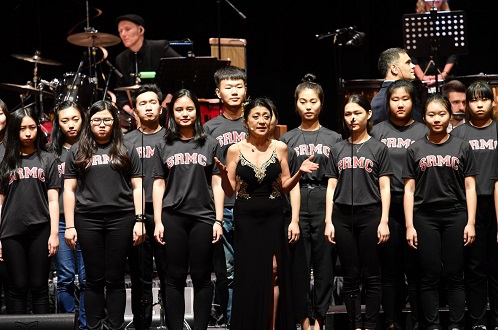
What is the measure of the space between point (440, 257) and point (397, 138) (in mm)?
877

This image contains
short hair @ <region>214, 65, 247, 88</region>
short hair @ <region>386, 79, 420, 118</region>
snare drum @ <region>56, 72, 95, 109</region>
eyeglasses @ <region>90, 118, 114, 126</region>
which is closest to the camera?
eyeglasses @ <region>90, 118, 114, 126</region>

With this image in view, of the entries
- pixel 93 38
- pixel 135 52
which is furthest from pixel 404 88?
pixel 93 38

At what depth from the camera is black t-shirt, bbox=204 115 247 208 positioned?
588 centimetres

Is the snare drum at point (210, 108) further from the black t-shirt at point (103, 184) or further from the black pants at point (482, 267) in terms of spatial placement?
the black pants at point (482, 267)

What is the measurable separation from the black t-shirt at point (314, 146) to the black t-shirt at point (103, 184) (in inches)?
43.0

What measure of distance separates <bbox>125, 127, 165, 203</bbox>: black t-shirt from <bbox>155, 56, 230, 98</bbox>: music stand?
776mm

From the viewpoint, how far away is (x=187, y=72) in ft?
22.0

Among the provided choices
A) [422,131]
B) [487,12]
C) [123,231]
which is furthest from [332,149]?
[487,12]

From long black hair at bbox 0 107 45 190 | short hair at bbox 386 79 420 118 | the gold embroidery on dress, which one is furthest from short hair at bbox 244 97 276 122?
long black hair at bbox 0 107 45 190

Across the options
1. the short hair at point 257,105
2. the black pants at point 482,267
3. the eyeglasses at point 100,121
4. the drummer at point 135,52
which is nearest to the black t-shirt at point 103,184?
the eyeglasses at point 100,121

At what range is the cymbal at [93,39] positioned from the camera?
809 cm

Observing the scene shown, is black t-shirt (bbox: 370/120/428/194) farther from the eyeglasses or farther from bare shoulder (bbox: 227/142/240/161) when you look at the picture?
the eyeglasses

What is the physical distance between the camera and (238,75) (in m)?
6.02

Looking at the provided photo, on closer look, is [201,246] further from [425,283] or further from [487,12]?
[487,12]
